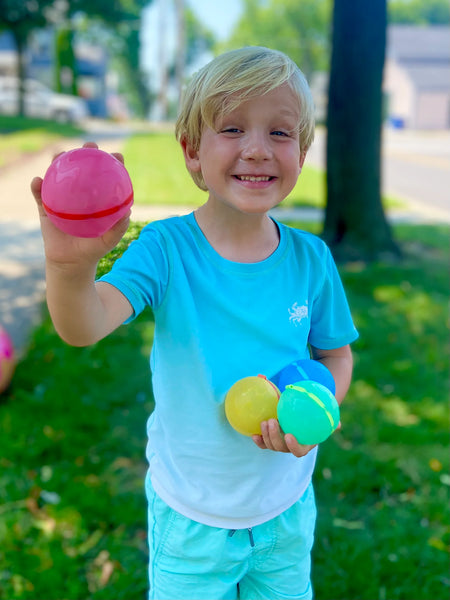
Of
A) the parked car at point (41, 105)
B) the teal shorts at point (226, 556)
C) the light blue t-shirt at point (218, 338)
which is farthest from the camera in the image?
the parked car at point (41, 105)

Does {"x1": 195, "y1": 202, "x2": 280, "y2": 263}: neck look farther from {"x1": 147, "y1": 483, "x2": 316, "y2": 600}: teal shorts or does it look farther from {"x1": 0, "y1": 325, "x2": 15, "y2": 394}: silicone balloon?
{"x1": 0, "y1": 325, "x2": 15, "y2": 394}: silicone balloon

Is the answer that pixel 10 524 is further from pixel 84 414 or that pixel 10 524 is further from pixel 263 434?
pixel 263 434

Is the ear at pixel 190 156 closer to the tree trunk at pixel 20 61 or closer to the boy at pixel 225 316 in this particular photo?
the boy at pixel 225 316

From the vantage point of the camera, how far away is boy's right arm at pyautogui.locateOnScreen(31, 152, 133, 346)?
1.05 meters

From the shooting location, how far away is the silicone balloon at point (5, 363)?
12.0 feet

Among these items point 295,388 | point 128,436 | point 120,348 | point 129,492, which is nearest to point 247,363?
point 295,388

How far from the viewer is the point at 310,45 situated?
63.6 meters

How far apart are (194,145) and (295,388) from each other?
568mm

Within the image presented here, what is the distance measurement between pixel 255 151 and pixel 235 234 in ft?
0.73

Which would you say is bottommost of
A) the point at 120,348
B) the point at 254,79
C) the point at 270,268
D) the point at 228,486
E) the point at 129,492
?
the point at 120,348

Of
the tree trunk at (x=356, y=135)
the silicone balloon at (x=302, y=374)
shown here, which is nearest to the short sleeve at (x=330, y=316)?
the silicone balloon at (x=302, y=374)

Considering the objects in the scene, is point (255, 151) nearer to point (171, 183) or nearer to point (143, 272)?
point (143, 272)

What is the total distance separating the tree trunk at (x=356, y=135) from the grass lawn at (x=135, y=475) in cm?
177

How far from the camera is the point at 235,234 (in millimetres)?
1374
